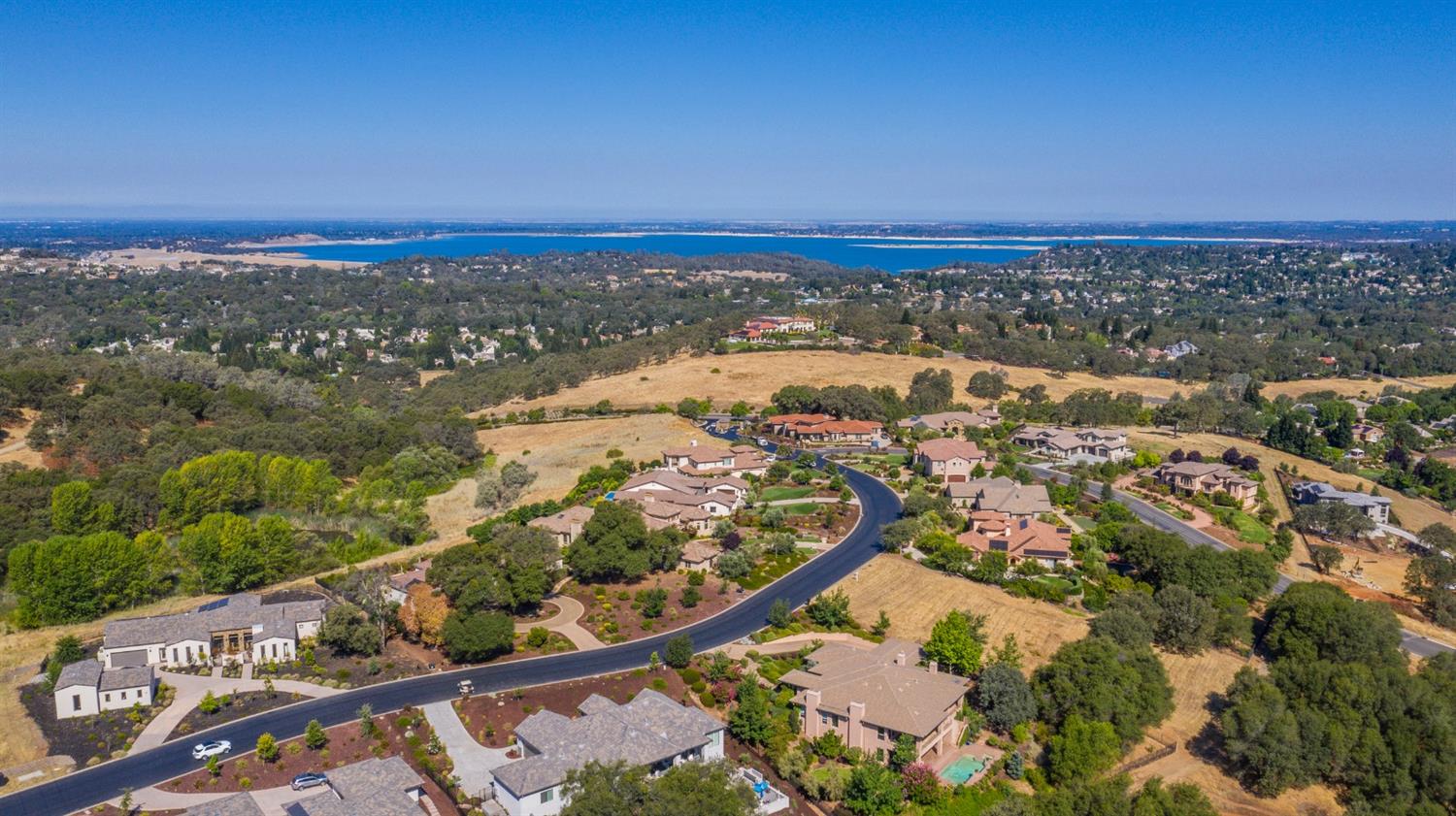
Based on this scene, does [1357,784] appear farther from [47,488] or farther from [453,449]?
[47,488]

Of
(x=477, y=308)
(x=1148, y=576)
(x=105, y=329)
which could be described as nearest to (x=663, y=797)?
(x=1148, y=576)

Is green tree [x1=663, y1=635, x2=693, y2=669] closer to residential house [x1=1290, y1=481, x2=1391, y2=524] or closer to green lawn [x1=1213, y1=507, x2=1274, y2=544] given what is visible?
green lawn [x1=1213, y1=507, x2=1274, y2=544]

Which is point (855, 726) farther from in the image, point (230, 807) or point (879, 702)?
point (230, 807)

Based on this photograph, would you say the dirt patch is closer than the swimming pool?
No

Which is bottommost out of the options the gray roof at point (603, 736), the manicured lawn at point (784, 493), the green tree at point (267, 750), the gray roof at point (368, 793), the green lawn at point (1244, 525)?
the green lawn at point (1244, 525)

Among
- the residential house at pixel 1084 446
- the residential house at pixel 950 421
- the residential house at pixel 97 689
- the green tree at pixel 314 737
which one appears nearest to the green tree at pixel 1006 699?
the green tree at pixel 314 737

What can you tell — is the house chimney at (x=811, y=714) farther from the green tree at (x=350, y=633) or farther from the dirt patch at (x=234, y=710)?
the dirt patch at (x=234, y=710)

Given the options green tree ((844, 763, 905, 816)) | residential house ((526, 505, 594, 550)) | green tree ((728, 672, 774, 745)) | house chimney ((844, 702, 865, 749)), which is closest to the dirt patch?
green tree ((728, 672, 774, 745))
